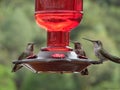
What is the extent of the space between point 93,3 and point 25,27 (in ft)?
53.4

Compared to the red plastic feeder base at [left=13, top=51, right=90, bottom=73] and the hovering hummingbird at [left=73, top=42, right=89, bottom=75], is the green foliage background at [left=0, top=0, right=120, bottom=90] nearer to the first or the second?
the hovering hummingbird at [left=73, top=42, right=89, bottom=75]

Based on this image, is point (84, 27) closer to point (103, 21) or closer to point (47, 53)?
point (103, 21)

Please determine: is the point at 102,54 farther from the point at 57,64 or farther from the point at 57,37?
the point at 57,64

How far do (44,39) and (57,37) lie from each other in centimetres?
4566

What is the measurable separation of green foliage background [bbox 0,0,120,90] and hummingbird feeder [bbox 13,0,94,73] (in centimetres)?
2202

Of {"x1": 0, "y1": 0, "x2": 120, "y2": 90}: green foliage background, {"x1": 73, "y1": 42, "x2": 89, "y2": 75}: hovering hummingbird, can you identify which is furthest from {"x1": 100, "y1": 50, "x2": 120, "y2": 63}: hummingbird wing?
{"x1": 0, "y1": 0, "x2": 120, "y2": 90}: green foliage background

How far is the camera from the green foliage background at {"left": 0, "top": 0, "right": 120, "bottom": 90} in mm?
37781

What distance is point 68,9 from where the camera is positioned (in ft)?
25.2

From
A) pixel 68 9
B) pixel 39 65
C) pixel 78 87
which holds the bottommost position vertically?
pixel 78 87

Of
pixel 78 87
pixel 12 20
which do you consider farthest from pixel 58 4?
pixel 12 20

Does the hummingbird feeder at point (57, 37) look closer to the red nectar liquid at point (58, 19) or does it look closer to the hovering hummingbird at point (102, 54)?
the red nectar liquid at point (58, 19)

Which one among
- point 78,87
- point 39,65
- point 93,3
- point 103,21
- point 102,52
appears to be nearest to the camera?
point 39,65

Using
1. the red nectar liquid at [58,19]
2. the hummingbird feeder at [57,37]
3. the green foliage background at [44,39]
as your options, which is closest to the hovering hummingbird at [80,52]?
the hummingbird feeder at [57,37]

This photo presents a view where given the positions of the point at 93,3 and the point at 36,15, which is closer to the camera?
the point at 36,15
